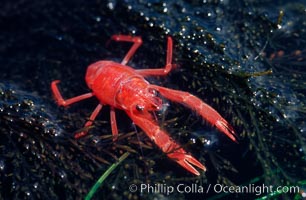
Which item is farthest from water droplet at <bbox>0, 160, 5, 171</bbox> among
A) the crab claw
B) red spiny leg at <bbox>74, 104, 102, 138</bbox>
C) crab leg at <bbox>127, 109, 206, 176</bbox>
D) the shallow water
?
the crab claw

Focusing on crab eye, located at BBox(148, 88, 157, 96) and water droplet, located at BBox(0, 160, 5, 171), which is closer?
water droplet, located at BBox(0, 160, 5, 171)

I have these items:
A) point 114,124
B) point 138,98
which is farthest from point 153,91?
point 114,124

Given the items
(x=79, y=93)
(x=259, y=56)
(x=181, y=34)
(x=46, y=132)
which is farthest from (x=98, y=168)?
(x=259, y=56)

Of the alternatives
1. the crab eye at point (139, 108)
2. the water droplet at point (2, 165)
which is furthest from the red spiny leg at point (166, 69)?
the water droplet at point (2, 165)

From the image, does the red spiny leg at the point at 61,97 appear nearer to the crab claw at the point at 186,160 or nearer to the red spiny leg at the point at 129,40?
the red spiny leg at the point at 129,40

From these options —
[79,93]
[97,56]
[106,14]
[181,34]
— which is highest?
[181,34]

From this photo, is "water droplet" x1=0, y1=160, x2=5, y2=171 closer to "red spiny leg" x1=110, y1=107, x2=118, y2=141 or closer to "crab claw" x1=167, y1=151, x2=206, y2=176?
"red spiny leg" x1=110, y1=107, x2=118, y2=141

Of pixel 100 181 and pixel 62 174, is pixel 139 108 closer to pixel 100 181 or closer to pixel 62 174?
pixel 100 181

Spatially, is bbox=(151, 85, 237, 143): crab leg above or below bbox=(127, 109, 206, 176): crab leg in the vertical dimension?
above

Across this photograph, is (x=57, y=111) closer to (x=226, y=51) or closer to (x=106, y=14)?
(x=106, y=14)
